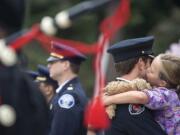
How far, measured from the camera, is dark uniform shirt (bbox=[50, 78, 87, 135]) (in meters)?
5.68

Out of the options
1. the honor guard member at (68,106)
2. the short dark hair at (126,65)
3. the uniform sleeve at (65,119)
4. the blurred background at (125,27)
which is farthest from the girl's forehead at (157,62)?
the blurred background at (125,27)

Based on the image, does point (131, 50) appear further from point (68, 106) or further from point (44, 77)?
point (44, 77)

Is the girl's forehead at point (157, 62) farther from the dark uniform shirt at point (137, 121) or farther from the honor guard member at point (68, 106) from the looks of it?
the honor guard member at point (68, 106)

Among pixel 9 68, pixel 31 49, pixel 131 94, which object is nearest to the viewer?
pixel 9 68

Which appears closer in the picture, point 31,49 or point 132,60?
point 132,60

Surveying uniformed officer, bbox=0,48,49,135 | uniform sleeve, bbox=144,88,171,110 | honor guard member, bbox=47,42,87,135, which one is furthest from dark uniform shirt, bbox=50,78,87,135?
uniformed officer, bbox=0,48,49,135

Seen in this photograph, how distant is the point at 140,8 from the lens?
18.8m

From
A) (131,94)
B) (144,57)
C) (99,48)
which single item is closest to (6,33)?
(99,48)

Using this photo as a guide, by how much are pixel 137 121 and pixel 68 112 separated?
85cm

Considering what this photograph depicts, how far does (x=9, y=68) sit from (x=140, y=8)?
1583cm

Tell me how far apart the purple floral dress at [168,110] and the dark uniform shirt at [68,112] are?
0.83m

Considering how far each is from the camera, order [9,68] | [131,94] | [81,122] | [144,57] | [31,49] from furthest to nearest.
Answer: [31,49]
[81,122]
[144,57]
[131,94]
[9,68]

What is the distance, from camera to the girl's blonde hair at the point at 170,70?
5051mm

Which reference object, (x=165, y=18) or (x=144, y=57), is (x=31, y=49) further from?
(x=144, y=57)
